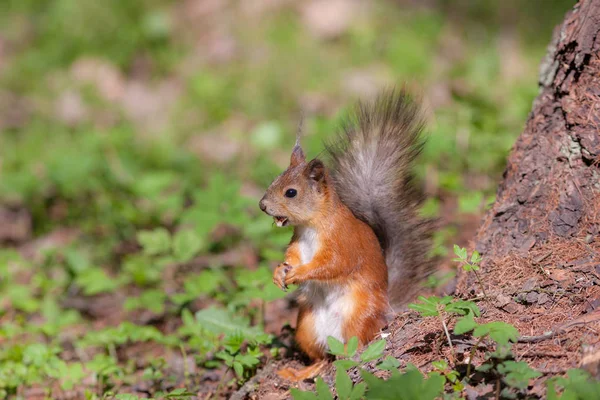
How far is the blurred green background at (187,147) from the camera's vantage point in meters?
2.77

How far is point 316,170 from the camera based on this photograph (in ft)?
7.71

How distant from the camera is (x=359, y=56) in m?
5.45

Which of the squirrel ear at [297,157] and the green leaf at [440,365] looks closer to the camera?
the green leaf at [440,365]

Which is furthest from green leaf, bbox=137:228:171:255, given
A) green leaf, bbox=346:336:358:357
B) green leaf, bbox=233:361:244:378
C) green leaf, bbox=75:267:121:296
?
green leaf, bbox=346:336:358:357

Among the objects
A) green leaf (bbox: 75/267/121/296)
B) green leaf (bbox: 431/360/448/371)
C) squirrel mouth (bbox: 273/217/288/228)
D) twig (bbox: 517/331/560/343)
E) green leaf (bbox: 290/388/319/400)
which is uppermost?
twig (bbox: 517/331/560/343)

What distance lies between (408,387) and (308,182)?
0.96 meters

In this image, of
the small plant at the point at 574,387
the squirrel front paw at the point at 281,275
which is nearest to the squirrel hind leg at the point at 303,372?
the squirrel front paw at the point at 281,275

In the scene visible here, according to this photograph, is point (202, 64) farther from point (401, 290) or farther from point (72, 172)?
point (401, 290)

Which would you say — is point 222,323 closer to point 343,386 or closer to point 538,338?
point 343,386

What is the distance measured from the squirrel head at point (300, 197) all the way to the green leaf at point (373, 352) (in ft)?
1.86

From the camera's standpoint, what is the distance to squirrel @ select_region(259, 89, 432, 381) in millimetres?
2289

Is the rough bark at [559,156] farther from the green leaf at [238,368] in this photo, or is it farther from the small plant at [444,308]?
the green leaf at [238,368]

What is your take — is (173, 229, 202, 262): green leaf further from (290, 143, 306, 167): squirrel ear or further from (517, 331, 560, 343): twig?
(517, 331, 560, 343): twig

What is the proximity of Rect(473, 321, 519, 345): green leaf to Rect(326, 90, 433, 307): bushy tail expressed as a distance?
2.31 feet
